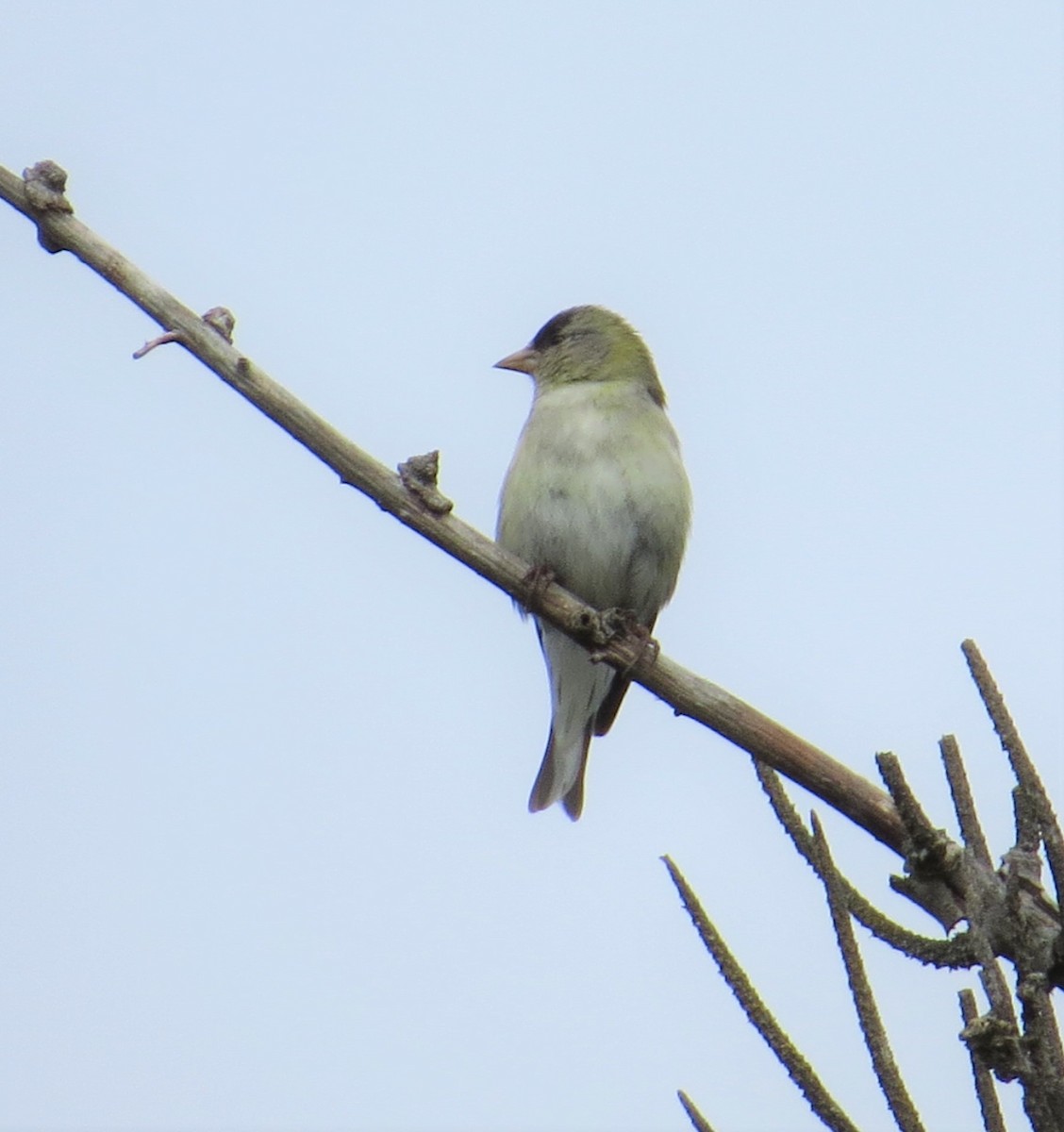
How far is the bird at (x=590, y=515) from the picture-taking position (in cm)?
576

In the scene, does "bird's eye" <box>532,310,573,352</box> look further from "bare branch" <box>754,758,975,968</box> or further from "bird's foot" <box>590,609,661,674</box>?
"bare branch" <box>754,758,975,968</box>

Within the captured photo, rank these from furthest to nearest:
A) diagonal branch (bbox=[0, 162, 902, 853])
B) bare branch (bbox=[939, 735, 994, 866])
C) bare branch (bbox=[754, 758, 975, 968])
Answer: diagonal branch (bbox=[0, 162, 902, 853]) < bare branch (bbox=[754, 758, 975, 968]) < bare branch (bbox=[939, 735, 994, 866])

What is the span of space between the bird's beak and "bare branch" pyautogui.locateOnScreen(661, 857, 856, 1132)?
4959mm

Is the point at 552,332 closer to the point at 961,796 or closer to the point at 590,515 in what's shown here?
the point at 590,515

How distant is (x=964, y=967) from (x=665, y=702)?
1194mm

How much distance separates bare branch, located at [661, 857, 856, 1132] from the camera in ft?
6.55

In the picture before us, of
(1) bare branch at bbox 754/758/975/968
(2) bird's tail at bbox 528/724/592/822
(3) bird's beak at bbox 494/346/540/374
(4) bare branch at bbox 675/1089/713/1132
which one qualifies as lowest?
(4) bare branch at bbox 675/1089/713/1132

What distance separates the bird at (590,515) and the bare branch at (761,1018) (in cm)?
342

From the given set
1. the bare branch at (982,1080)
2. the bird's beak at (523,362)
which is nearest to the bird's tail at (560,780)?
the bird's beak at (523,362)

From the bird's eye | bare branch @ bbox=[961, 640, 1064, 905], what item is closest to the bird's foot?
bare branch @ bbox=[961, 640, 1064, 905]

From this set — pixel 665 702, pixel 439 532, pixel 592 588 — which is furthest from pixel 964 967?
pixel 592 588

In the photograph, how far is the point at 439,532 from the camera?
3508 mm

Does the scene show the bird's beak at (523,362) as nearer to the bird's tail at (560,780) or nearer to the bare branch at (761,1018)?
the bird's tail at (560,780)

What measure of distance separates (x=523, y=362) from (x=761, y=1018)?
16.8 feet
